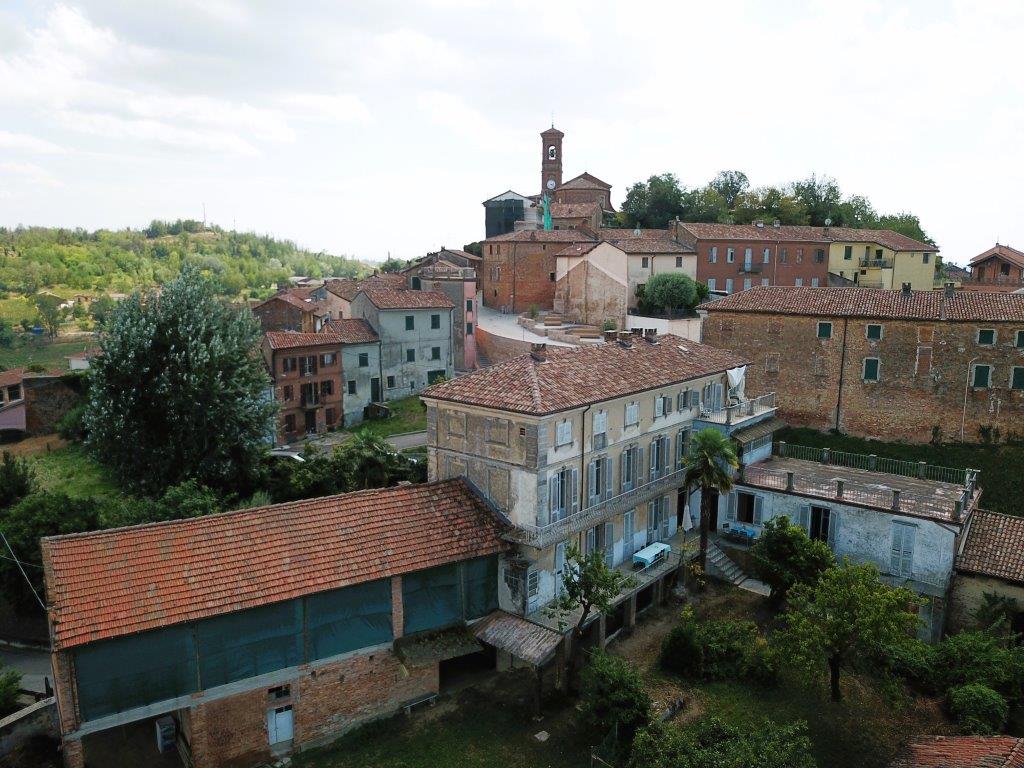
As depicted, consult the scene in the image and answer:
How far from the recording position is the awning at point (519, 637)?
75.1ft

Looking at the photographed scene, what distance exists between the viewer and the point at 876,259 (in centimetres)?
6550

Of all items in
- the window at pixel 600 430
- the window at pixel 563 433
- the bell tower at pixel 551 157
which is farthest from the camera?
the bell tower at pixel 551 157

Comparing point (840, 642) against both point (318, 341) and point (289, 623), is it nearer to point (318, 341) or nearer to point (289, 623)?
point (289, 623)

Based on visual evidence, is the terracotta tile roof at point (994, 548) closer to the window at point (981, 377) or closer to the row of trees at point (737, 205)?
the window at point (981, 377)

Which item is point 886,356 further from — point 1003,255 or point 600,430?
point 1003,255

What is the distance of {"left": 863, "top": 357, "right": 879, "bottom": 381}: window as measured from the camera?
133 ft

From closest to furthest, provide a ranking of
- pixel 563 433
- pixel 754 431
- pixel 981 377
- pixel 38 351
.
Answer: pixel 563 433 < pixel 754 431 < pixel 981 377 < pixel 38 351

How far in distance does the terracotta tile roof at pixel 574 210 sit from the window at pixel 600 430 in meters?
53.5

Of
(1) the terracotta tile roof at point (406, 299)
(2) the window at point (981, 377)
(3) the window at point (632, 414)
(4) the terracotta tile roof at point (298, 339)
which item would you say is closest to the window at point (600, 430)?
(3) the window at point (632, 414)

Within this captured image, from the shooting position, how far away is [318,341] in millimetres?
49719

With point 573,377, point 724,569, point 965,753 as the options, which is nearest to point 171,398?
point 573,377

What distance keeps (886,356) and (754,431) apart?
39.7 feet

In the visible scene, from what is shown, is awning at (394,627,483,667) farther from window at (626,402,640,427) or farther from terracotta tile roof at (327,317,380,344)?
terracotta tile roof at (327,317,380,344)

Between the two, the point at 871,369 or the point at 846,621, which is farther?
the point at 871,369
